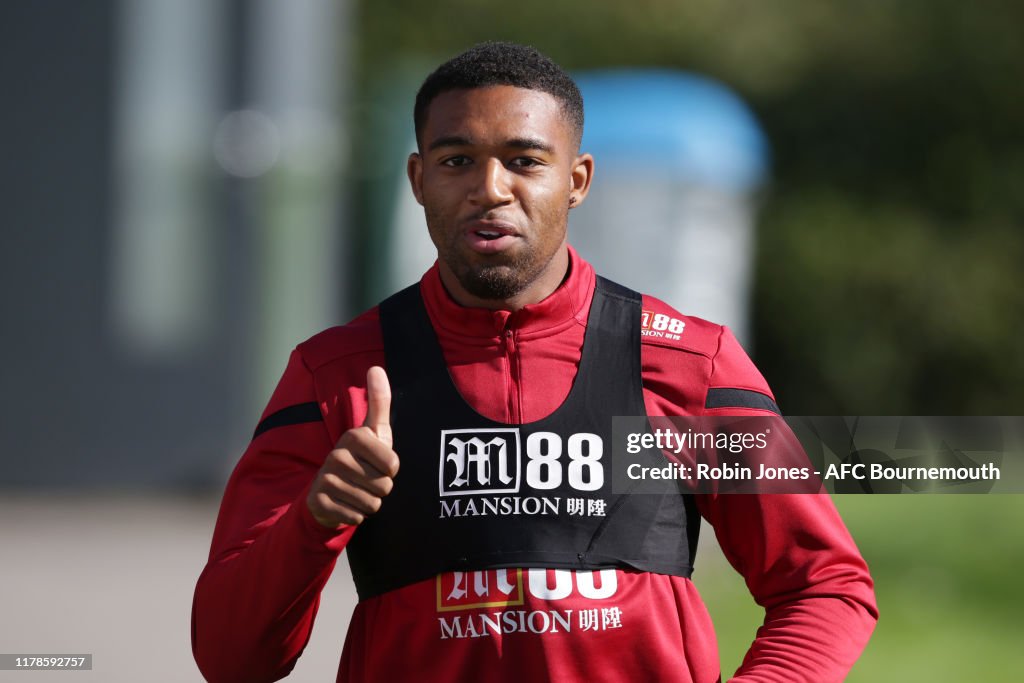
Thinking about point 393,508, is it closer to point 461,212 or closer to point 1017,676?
point 461,212

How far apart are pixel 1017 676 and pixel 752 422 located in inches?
186

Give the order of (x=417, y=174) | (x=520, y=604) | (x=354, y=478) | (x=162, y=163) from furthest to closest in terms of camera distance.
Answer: (x=162, y=163)
(x=417, y=174)
(x=520, y=604)
(x=354, y=478)

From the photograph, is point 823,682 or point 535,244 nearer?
point 823,682

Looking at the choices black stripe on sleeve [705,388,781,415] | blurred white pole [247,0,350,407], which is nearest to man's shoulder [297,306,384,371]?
black stripe on sleeve [705,388,781,415]

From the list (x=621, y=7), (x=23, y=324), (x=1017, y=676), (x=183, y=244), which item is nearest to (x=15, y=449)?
(x=23, y=324)

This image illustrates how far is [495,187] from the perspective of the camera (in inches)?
115

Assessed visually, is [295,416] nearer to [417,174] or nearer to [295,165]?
[417,174]

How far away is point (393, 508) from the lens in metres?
2.84

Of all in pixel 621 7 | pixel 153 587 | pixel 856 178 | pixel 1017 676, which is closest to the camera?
pixel 1017 676

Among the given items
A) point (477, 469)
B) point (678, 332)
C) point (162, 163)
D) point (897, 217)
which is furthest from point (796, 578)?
point (897, 217)

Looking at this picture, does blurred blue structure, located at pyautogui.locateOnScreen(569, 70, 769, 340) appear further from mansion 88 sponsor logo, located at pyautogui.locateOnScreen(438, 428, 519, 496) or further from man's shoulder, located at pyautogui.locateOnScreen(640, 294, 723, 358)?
mansion 88 sponsor logo, located at pyautogui.locateOnScreen(438, 428, 519, 496)

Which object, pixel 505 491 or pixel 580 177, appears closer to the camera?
pixel 505 491

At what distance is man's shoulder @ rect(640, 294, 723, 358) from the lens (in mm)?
2951

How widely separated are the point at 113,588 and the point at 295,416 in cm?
580
